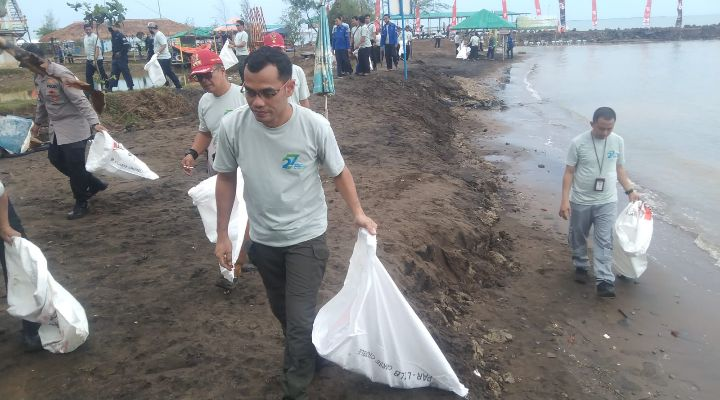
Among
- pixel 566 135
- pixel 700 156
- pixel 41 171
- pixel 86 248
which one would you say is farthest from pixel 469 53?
pixel 86 248

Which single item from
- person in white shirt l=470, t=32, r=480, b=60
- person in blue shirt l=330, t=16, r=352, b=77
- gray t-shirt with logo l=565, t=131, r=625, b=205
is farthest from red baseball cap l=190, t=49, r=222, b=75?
person in white shirt l=470, t=32, r=480, b=60

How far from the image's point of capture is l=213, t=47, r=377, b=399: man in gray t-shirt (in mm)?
2354

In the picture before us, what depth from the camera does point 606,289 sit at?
16.6 ft

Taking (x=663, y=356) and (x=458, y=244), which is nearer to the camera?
(x=663, y=356)

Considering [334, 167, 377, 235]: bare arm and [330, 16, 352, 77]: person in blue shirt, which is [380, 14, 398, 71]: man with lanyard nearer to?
[330, 16, 352, 77]: person in blue shirt

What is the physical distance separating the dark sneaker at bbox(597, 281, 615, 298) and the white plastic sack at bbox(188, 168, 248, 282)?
11.0ft

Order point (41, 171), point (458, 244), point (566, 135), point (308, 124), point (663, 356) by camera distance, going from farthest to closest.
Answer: point (566, 135), point (41, 171), point (458, 244), point (663, 356), point (308, 124)

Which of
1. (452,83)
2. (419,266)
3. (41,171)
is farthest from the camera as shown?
(452,83)

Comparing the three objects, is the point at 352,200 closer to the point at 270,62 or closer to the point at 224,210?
the point at 224,210

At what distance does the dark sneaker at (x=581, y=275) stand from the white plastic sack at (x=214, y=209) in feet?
11.3

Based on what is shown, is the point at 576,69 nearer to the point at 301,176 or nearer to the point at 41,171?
the point at 41,171

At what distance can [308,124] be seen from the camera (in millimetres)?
2467

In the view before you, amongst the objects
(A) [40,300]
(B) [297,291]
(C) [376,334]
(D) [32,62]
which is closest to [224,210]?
(B) [297,291]

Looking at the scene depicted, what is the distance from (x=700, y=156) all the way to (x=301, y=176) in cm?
1173
